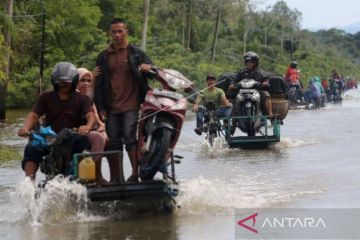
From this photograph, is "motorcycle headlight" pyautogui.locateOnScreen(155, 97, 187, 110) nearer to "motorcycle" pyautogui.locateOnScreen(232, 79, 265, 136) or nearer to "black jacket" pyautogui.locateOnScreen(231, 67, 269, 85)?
"motorcycle" pyautogui.locateOnScreen(232, 79, 265, 136)

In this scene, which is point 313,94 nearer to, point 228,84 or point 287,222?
point 228,84

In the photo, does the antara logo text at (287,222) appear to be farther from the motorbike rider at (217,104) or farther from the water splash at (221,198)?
the motorbike rider at (217,104)

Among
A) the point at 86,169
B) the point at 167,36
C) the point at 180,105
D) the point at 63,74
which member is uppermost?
the point at 167,36

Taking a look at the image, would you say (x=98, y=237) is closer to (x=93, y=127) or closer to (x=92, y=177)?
(x=92, y=177)

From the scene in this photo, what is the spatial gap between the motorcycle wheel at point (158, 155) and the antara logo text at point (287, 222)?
960 mm

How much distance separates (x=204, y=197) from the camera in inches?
342

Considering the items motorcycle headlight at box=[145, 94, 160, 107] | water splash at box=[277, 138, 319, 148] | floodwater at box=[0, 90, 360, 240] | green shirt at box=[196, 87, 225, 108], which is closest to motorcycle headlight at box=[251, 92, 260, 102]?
green shirt at box=[196, 87, 225, 108]

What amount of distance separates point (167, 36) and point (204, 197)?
51779 mm

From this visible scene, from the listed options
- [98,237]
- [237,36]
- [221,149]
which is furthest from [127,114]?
[237,36]

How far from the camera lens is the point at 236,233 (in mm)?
7324

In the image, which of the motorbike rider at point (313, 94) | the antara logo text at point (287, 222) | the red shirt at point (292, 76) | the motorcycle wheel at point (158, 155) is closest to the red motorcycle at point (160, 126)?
the motorcycle wheel at point (158, 155)

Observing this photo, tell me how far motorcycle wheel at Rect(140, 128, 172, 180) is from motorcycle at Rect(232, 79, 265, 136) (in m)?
6.56

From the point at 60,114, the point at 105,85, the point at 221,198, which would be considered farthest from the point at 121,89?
the point at 221,198

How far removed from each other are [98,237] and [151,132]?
1265mm
